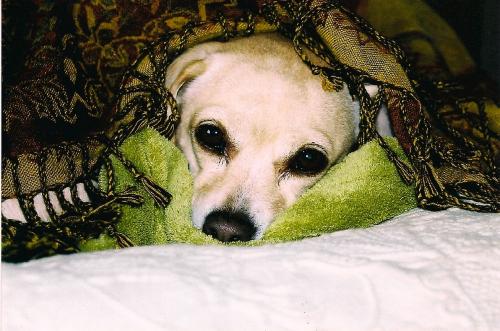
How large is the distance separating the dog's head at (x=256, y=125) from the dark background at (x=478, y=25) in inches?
48.1

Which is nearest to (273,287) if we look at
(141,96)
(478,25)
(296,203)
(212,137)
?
(296,203)

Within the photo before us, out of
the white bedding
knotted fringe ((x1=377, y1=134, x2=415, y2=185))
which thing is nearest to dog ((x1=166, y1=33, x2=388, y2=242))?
knotted fringe ((x1=377, y1=134, x2=415, y2=185))

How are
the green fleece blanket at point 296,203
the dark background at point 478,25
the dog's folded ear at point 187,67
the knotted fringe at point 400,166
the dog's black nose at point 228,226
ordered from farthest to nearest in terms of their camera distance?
the dark background at point 478,25 < the dog's folded ear at point 187,67 < the dog's black nose at point 228,226 < the knotted fringe at point 400,166 < the green fleece blanket at point 296,203

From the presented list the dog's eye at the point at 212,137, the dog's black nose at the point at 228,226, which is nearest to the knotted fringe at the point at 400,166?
the dog's black nose at the point at 228,226

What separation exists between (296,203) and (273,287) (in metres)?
0.47

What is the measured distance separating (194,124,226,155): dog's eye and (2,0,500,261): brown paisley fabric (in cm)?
19

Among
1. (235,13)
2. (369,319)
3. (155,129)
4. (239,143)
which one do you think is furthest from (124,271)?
(235,13)

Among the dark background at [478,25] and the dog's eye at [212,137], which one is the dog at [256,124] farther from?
the dark background at [478,25]

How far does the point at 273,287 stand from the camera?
825mm

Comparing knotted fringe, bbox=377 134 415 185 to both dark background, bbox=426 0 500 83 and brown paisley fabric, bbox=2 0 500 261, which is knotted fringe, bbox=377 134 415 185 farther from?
dark background, bbox=426 0 500 83

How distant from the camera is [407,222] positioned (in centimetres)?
109

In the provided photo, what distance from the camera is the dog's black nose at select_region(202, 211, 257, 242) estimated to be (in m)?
1.45

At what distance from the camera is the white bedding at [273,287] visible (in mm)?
739

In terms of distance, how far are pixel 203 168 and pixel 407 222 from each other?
85 centimetres
